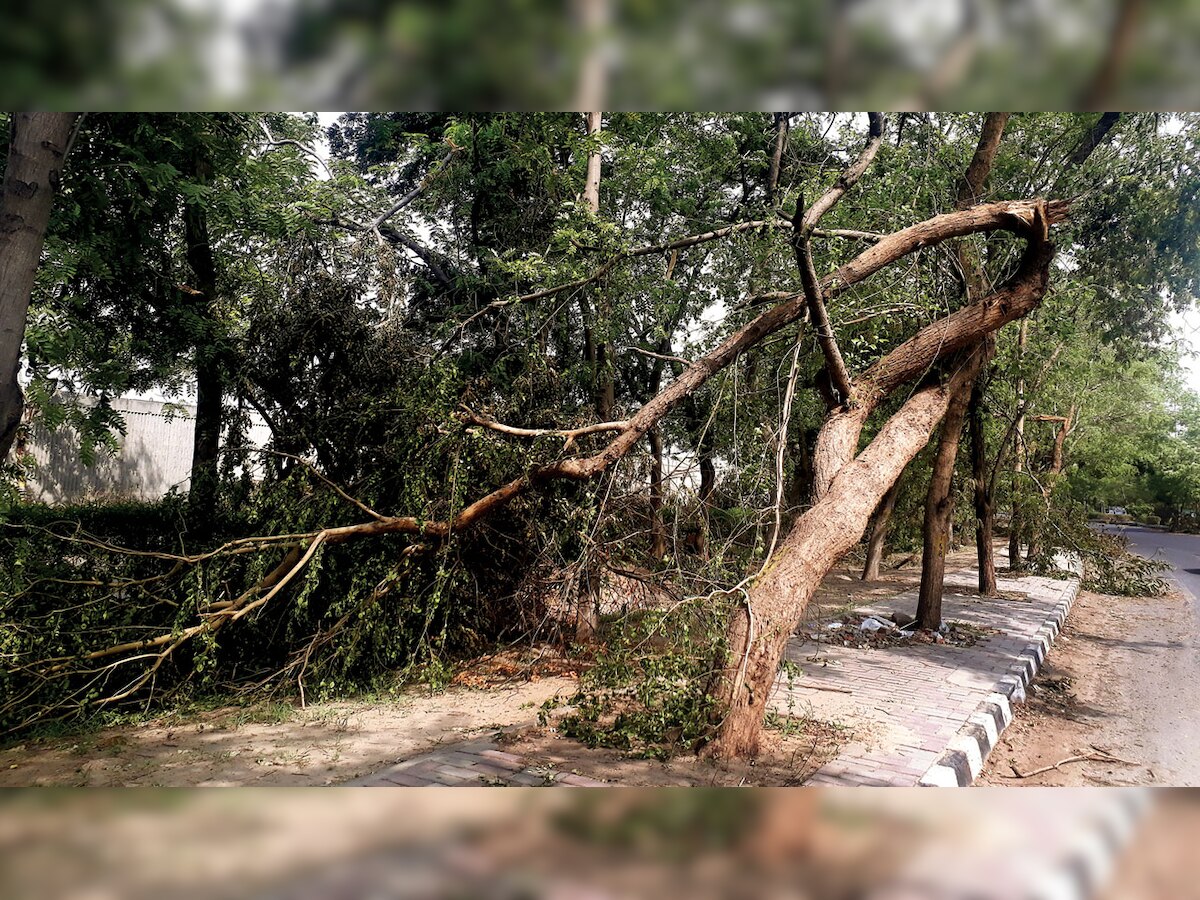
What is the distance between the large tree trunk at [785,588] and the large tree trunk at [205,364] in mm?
4274

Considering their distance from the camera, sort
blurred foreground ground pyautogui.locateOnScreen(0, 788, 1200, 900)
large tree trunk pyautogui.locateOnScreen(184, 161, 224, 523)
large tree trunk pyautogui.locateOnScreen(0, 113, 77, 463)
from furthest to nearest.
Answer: large tree trunk pyautogui.locateOnScreen(184, 161, 224, 523)
large tree trunk pyautogui.locateOnScreen(0, 113, 77, 463)
blurred foreground ground pyautogui.locateOnScreen(0, 788, 1200, 900)

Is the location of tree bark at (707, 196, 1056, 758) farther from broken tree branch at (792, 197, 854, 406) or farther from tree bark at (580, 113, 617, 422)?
tree bark at (580, 113, 617, 422)

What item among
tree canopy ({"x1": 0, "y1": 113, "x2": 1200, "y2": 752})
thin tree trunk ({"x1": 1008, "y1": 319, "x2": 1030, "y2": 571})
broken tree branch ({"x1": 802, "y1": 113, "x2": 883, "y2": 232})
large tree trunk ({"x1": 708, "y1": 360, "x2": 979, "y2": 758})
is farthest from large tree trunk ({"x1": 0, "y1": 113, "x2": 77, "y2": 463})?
thin tree trunk ({"x1": 1008, "y1": 319, "x2": 1030, "y2": 571})

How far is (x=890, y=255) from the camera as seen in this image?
5680 mm

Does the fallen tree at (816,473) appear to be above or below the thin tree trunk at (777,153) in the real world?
below

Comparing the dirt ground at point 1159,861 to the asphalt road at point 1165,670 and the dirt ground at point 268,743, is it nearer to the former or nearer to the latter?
the asphalt road at point 1165,670

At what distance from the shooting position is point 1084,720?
5996 mm

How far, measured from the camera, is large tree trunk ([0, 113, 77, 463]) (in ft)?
11.4

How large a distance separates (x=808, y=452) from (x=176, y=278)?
7.91m

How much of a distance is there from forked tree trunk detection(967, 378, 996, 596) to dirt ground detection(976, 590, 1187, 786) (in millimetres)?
1435

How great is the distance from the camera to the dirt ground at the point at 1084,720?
4.81 meters

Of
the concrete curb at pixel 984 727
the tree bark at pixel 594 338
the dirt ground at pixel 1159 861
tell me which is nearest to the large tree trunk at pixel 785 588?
the concrete curb at pixel 984 727

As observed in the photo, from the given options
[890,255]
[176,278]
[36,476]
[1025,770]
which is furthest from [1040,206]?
[36,476]
